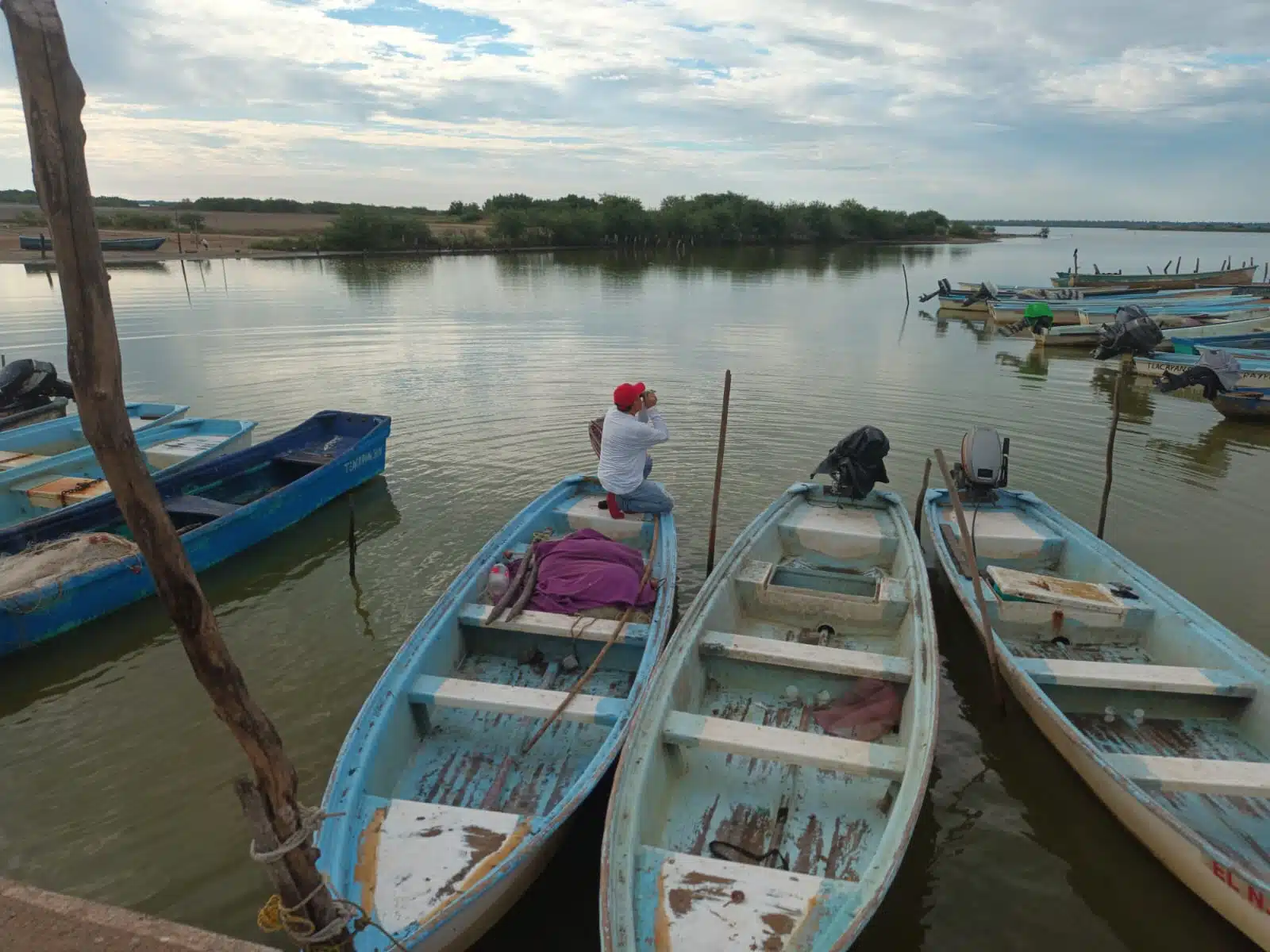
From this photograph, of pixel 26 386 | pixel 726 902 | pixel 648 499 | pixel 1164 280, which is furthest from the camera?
pixel 1164 280

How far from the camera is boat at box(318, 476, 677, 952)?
4070mm

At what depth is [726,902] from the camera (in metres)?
3.89

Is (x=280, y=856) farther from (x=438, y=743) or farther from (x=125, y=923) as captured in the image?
(x=438, y=743)

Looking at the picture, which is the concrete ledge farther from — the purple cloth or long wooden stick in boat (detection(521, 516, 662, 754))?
the purple cloth

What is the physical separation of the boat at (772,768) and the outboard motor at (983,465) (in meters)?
1.88

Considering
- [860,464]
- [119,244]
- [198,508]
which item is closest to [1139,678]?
[860,464]

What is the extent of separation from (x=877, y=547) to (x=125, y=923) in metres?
7.28

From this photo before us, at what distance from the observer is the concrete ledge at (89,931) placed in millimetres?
3250

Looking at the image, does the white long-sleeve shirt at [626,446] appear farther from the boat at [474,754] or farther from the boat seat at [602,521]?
the boat at [474,754]

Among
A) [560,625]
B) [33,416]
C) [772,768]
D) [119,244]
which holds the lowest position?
[772,768]

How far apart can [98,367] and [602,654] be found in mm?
4062

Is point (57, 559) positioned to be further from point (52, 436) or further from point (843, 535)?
point (843, 535)

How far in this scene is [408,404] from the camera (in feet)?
53.3

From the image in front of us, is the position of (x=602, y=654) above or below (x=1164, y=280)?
below
